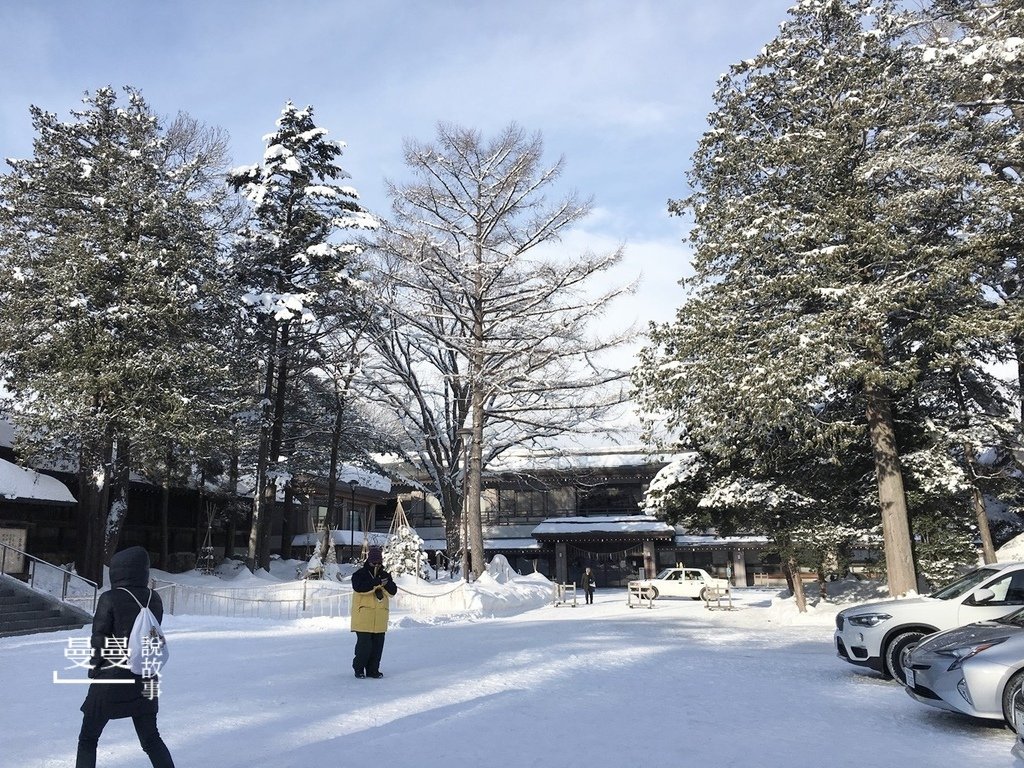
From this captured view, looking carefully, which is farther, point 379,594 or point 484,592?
point 484,592

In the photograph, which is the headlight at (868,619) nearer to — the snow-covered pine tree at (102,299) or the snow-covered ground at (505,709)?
the snow-covered ground at (505,709)

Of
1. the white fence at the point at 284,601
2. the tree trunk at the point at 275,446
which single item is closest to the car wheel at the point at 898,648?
the white fence at the point at 284,601

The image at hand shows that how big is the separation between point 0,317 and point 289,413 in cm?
1384

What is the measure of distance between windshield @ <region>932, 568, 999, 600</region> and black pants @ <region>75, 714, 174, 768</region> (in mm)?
9188

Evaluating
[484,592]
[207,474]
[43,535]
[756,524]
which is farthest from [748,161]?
[43,535]

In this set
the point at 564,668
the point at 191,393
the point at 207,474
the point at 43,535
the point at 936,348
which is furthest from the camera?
the point at 207,474

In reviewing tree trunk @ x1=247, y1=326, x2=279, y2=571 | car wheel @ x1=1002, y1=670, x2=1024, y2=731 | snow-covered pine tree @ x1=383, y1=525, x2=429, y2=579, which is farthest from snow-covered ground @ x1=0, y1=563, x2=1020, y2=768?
tree trunk @ x1=247, y1=326, x2=279, y2=571

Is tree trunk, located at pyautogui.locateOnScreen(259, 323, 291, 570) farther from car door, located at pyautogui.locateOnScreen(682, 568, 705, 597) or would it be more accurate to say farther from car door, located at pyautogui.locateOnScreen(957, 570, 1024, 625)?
car door, located at pyautogui.locateOnScreen(957, 570, 1024, 625)

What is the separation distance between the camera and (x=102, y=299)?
21.5 meters

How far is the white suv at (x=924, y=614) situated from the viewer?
30.4ft

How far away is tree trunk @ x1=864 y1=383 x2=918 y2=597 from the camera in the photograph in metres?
16.7

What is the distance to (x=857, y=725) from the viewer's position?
725cm

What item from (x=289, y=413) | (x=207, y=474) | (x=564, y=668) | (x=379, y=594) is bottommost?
(x=564, y=668)

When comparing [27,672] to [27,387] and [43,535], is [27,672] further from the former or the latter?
[43,535]
